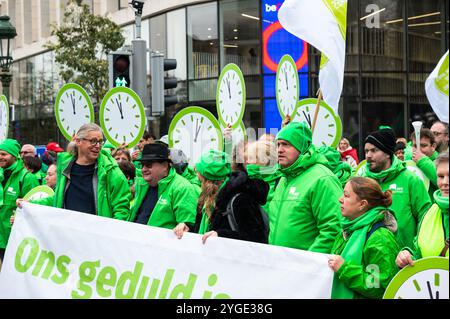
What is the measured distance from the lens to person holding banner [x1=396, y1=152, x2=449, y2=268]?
464cm

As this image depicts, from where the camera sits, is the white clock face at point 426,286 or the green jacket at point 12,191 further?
the green jacket at point 12,191

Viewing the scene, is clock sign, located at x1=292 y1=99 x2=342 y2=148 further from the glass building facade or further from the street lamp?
the glass building facade

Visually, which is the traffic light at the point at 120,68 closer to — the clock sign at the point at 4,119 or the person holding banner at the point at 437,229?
the clock sign at the point at 4,119

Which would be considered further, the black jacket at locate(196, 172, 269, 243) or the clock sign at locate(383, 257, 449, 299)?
the black jacket at locate(196, 172, 269, 243)

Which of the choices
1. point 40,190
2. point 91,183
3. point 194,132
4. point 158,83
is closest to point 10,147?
point 40,190

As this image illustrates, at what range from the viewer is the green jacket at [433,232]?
485cm

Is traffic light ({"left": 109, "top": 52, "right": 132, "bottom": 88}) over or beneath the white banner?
over

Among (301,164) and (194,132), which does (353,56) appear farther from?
(301,164)

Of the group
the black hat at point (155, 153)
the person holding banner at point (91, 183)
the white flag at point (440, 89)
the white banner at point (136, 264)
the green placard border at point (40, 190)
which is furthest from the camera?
the green placard border at point (40, 190)

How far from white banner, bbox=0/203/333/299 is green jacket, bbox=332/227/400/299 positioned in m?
0.17

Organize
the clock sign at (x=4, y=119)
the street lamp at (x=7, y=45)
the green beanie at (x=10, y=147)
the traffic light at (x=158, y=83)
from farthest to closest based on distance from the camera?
1. the street lamp at (x=7, y=45)
2. the traffic light at (x=158, y=83)
3. the clock sign at (x=4, y=119)
4. the green beanie at (x=10, y=147)

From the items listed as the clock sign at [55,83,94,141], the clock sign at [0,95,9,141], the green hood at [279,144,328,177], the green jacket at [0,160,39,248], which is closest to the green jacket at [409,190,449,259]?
the green hood at [279,144,328,177]

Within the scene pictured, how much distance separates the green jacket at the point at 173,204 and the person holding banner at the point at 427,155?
2225 mm

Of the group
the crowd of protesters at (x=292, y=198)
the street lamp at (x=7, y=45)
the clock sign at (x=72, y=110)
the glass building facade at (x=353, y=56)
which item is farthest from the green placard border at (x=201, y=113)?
the glass building facade at (x=353, y=56)
